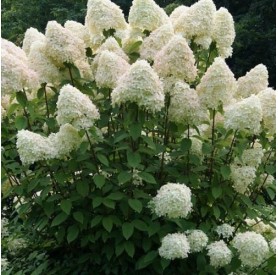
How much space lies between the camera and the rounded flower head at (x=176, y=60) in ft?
10.1

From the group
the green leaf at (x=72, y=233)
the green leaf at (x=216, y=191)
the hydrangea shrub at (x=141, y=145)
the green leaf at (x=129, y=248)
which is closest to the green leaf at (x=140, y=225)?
the hydrangea shrub at (x=141, y=145)

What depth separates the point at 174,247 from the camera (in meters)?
2.96

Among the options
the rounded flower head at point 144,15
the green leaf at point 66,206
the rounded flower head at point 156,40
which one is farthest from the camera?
the rounded flower head at point 144,15

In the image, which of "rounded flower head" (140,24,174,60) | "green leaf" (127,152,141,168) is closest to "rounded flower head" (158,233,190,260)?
"green leaf" (127,152,141,168)

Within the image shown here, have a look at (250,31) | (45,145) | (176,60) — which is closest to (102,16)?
(176,60)

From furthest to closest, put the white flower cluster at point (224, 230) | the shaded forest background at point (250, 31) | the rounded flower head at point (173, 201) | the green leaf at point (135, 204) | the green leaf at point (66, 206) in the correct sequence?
the shaded forest background at point (250, 31) < the white flower cluster at point (224, 230) < the green leaf at point (66, 206) < the green leaf at point (135, 204) < the rounded flower head at point (173, 201)

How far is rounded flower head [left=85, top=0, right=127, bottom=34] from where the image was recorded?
361 centimetres

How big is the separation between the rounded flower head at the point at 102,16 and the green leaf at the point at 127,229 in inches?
55.3

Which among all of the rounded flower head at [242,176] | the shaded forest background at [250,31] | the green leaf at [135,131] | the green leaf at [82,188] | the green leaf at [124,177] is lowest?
the shaded forest background at [250,31]

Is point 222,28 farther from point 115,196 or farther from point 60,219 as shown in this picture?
point 60,219

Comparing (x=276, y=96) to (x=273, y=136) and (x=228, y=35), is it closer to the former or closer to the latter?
(x=273, y=136)

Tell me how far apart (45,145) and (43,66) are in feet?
1.95

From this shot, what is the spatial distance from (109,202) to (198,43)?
136cm

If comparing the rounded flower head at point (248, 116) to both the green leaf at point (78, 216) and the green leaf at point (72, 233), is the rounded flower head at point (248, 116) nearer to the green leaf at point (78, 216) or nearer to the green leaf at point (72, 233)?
the green leaf at point (78, 216)
